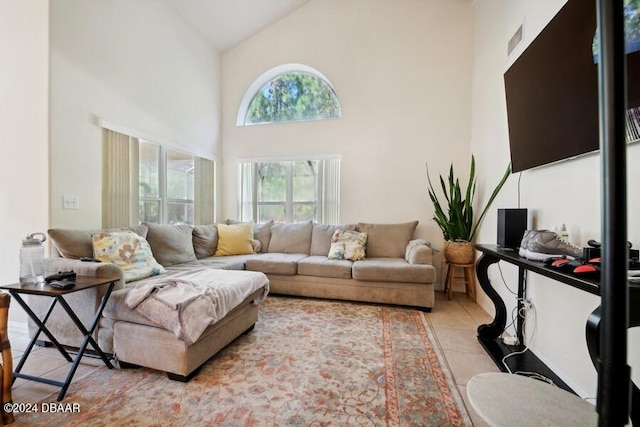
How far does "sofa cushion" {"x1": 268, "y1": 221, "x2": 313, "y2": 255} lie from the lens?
394cm

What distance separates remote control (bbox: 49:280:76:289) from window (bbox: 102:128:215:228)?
3.70 ft

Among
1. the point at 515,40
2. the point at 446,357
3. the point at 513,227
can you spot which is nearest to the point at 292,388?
the point at 446,357

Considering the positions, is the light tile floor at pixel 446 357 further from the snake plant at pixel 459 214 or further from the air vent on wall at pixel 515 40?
the air vent on wall at pixel 515 40

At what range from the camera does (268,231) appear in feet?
13.6

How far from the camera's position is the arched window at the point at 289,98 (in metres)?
4.26

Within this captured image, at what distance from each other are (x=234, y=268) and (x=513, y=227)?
2.69m

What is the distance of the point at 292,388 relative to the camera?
169cm

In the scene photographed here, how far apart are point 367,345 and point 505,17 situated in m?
3.22

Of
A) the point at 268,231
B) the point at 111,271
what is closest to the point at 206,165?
the point at 268,231

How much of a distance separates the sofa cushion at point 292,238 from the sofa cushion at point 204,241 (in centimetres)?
77

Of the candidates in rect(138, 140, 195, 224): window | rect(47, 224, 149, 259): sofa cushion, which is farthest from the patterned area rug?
rect(138, 140, 195, 224): window

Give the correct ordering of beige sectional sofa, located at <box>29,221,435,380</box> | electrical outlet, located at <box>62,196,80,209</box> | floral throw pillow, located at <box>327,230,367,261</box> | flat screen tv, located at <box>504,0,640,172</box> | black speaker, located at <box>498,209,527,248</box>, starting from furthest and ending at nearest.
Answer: floral throw pillow, located at <box>327,230,367,261</box> → electrical outlet, located at <box>62,196,80,209</box> → black speaker, located at <box>498,209,527,248</box> → beige sectional sofa, located at <box>29,221,435,380</box> → flat screen tv, located at <box>504,0,640,172</box>

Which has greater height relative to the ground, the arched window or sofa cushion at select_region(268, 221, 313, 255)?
the arched window

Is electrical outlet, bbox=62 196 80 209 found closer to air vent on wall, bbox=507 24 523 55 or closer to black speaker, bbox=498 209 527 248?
black speaker, bbox=498 209 527 248
